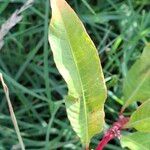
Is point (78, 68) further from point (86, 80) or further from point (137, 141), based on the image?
point (137, 141)

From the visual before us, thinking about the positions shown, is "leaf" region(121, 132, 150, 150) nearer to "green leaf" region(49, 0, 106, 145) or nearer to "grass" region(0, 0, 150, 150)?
"green leaf" region(49, 0, 106, 145)

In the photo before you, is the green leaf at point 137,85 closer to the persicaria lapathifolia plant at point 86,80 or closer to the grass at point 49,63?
the persicaria lapathifolia plant at point 86,80

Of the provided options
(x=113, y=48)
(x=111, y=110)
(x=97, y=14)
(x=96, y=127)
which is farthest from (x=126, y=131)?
(x=96, y=127)

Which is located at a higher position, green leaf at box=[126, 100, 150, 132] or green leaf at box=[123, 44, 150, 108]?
green leaf at box=[123, 44, 150, 108]

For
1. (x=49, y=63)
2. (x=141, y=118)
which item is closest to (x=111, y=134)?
(x=141, y=118)

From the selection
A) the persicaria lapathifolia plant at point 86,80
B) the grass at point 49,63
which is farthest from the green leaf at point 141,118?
the grass at point 49,63

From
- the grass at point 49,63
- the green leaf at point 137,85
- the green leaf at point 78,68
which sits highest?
the green leaf at point 78,68

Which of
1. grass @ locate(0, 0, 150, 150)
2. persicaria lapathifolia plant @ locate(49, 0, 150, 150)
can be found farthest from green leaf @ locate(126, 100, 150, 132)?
grass @ locate(0, 0, 150, 150)
